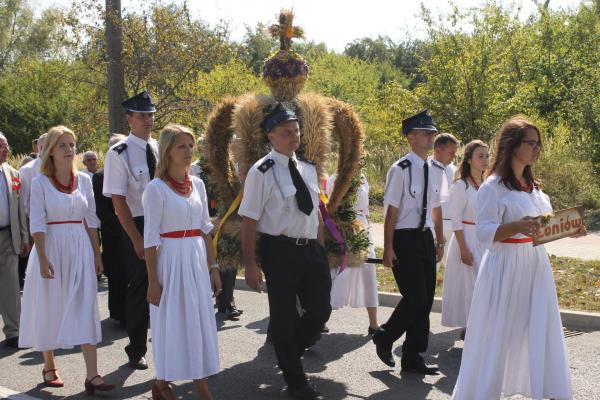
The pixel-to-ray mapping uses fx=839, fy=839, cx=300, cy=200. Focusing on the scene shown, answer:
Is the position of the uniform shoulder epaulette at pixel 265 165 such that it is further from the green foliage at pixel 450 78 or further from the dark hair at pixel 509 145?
the green foliage at pixel 450 78

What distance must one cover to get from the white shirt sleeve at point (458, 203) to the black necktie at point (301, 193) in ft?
6.71

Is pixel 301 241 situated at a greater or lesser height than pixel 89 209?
lesser

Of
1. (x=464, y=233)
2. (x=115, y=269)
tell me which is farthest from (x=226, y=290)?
(x=464, y=233)

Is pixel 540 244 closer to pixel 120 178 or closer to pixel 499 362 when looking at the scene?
pixel 499 362

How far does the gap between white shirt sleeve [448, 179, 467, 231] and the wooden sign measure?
2.64 meters

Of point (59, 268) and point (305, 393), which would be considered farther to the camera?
point (59, 268)

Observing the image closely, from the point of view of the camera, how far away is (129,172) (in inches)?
284

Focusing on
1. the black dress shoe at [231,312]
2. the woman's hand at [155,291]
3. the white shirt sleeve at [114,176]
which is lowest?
the black dress shoe at [231,312]

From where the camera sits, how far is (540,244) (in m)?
5.20

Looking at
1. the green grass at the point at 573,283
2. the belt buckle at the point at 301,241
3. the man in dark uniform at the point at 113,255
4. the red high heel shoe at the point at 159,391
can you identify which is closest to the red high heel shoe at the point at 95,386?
the red high heel shoe at the point at 159,391

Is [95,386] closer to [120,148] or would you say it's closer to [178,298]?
[178,298]

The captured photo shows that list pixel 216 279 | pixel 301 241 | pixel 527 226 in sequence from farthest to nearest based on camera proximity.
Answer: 1. pixel 301 241
2. pixel 216 279
3. pixel 527 226

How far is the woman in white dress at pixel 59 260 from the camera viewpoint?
675 cm

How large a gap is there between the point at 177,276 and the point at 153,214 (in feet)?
1.53
